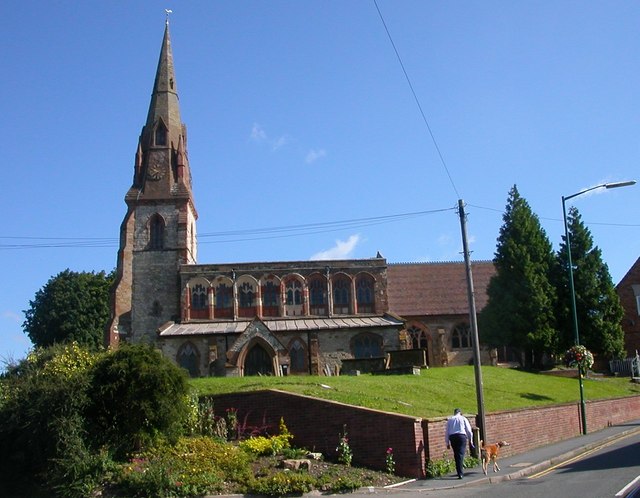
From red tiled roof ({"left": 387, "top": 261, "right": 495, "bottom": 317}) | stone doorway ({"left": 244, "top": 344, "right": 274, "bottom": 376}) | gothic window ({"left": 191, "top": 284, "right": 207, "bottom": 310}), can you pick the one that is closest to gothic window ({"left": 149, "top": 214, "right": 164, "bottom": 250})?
gothic window ({"left": 191, "top": 284, "right": 207, "bottom": 310})

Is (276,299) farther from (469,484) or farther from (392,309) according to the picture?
(469,484)

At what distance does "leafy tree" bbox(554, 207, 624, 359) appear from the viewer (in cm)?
4472

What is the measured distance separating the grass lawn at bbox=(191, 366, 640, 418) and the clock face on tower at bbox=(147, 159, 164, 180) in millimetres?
26773

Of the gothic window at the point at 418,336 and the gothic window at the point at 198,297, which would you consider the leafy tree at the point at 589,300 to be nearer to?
the gothic window at the point at 418,336

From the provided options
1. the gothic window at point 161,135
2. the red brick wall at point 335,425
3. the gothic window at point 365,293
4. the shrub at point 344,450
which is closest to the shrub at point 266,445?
the red brick wall at point 335,425

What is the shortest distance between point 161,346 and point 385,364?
16695 mm

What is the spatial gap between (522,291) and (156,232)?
2642cm

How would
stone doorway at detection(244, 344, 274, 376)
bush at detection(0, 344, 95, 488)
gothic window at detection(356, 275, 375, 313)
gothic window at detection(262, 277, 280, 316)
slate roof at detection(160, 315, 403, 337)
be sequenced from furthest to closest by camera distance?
gothic window at detection(356, 275, 375, 313), gothic window at detection(262, 277, 280, 316), slate roof at detection(160, 315, 403, 337), stone doorway at detection(244, 344, 274, 376), bush at detection(0, 344, 95, 488)

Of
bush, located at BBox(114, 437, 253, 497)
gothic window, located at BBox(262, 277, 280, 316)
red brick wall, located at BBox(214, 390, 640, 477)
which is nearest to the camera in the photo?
bush, located at BBox(114, 437, 253, 497)

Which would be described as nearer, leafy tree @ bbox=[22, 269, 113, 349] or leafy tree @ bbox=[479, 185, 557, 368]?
leafy tree @ bbox=[479, 185, 557, 368]

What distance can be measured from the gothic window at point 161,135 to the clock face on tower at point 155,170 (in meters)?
1.61

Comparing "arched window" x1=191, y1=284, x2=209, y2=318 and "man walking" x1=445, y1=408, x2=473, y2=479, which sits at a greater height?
"arched window" x1=191, y1=284, x2=209, y2=318

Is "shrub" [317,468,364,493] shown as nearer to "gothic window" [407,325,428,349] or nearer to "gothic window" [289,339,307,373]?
"gothic window" [289,339,307,373]

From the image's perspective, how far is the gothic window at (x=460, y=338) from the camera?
52.7 m
